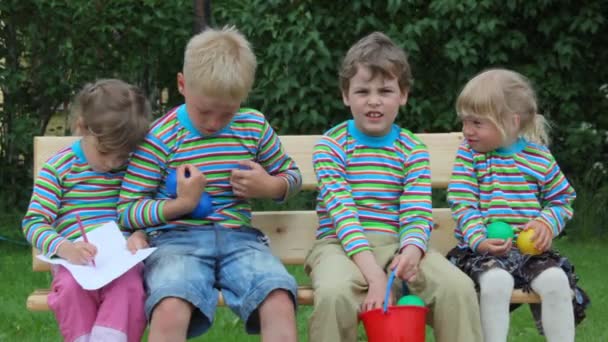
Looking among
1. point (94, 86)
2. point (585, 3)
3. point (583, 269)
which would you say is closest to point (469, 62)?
point (585, 3)

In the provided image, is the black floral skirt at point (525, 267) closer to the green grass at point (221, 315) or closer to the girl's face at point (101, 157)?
the green grass at point (221, 315)

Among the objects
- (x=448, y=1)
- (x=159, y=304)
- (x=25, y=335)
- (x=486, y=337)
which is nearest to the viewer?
(x=159, y=304)

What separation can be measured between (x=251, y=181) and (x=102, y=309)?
0.66 meters

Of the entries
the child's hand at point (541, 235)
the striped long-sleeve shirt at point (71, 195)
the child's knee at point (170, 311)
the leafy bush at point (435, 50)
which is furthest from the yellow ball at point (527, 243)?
the leafy bush at point (435, 50)

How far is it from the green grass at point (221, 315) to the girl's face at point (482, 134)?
119 centimetres

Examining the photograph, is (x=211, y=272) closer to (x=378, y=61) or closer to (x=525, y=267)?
(x=378, y=61)

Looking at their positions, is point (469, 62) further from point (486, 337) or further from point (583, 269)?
point (486, 337)

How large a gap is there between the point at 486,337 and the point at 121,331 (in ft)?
3.97

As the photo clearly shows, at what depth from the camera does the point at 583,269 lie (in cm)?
578

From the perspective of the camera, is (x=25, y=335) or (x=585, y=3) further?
(x=585, y=3)

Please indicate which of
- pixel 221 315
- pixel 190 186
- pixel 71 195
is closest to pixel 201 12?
pixel 221 315

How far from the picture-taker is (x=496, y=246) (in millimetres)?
3520

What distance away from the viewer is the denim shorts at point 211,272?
10.6 ft

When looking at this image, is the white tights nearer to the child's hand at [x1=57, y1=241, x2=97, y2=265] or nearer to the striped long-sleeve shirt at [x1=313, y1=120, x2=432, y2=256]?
the striped long-sleeve shirt at [x1=313, y1=120, x2=432, y2=256]
